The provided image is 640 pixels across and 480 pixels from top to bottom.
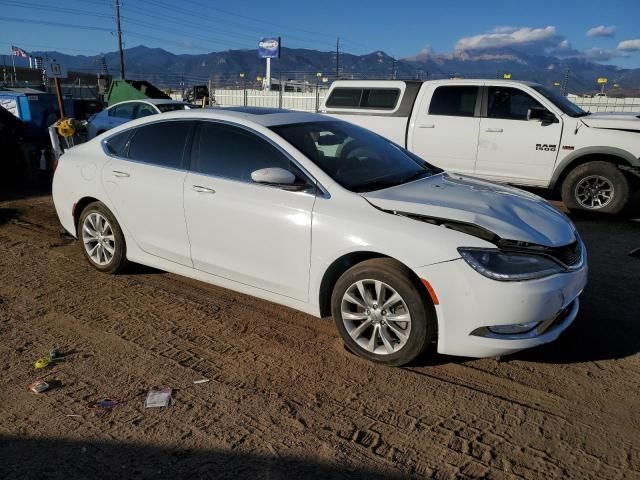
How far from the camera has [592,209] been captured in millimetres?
7645

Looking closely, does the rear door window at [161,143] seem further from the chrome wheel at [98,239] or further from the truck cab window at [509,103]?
the truck cab window at [509,103]

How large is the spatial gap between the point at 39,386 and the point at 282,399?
4.94ft

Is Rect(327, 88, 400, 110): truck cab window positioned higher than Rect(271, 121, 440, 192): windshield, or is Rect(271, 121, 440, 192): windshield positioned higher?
Rect(327, 88, 400, 110): truck cab window

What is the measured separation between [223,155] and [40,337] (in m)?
1.95

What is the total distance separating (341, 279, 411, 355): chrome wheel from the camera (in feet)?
10.9

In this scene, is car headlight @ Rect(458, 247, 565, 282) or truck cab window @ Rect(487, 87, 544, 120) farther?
truck cab window @ Rect(487, 87, 544, 120)

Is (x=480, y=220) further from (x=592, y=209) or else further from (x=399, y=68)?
(x=399, y=68)

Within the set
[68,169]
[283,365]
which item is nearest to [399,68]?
[68,169]

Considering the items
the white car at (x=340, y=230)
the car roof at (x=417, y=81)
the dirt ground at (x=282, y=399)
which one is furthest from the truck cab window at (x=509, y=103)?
the dirt ground at (x=282, y=399)

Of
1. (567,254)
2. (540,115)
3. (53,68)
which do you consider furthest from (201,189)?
(53,68)

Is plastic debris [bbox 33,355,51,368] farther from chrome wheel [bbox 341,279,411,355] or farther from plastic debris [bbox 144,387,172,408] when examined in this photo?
chrome wheel [bbox 341,279,411,355]

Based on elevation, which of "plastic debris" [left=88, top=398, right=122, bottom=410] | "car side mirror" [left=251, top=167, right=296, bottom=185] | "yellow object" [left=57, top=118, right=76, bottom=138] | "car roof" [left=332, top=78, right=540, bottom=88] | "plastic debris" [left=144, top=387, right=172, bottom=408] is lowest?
"plastic debris" [left=88, top=398, right=122, bottom=410]

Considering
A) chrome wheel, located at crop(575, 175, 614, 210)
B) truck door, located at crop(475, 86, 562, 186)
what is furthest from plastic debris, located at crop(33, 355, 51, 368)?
chrome wheel, located at crop(575, 175, 614, 210)

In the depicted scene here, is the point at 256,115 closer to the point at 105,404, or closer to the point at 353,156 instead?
the point at 353,156
